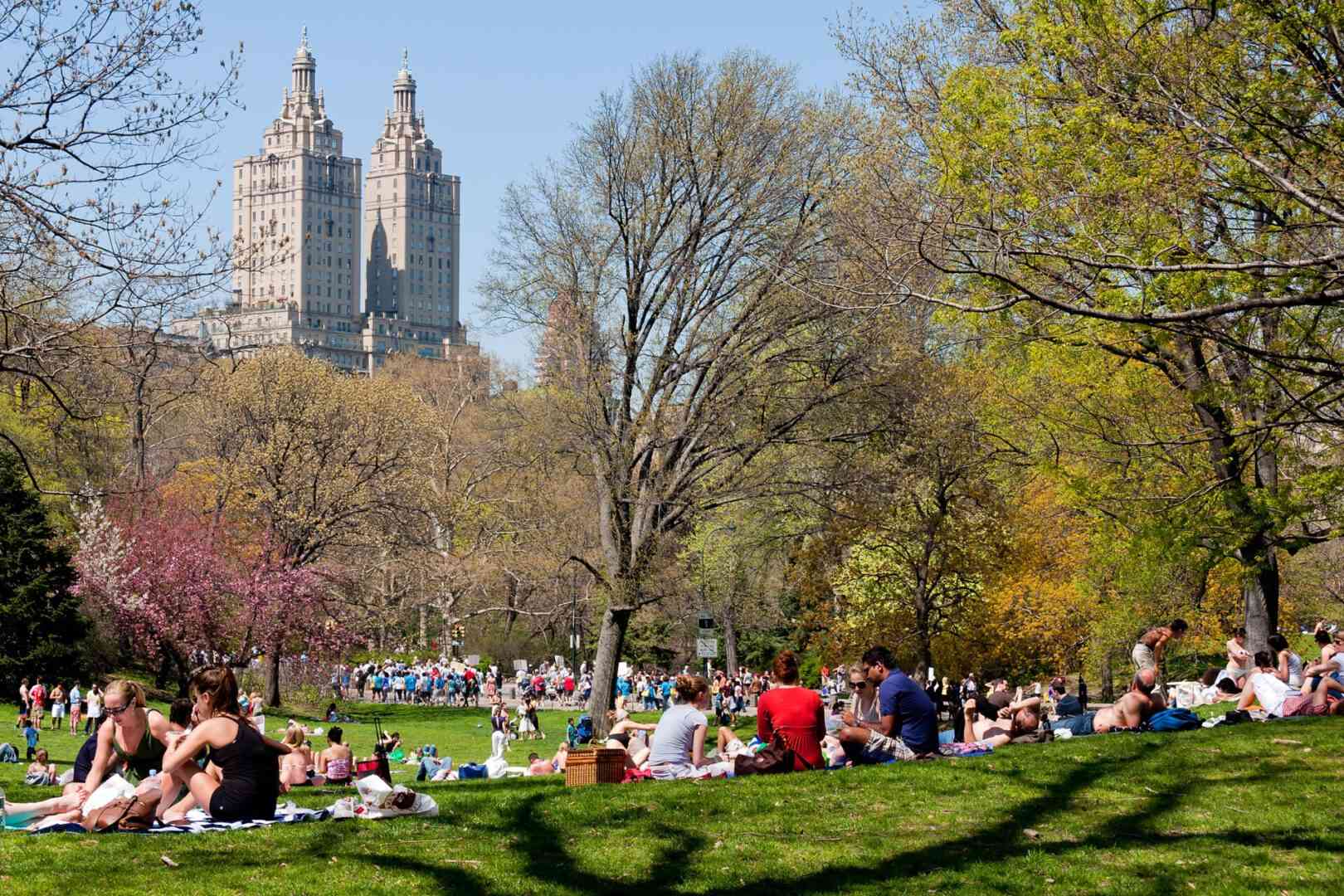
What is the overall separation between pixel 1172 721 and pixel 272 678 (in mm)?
31986

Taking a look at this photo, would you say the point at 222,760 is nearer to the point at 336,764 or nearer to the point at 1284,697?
the point at 336,764

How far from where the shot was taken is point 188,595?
41656 mm

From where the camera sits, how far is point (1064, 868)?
911 cm

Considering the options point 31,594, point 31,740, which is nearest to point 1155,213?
point 31,740

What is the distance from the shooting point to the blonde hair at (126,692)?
37.4 ft

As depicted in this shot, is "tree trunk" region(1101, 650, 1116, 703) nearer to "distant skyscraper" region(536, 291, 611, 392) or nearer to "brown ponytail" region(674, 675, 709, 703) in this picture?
"distant skyscraper" region(536, 291, 611, 392)

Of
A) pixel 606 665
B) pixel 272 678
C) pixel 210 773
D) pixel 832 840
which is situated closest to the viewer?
pixel 832 840

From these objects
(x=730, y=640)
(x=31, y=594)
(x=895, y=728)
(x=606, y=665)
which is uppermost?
(x=31, y=594)

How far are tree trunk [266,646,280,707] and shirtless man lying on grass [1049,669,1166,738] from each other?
1216 inches

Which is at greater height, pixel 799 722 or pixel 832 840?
pixel 799 722

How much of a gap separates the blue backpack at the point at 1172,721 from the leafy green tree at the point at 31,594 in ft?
99.3

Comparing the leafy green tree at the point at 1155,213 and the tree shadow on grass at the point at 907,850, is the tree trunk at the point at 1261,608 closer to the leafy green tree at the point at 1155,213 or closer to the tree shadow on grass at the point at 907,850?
the leafy green tree at the point at 1155,213

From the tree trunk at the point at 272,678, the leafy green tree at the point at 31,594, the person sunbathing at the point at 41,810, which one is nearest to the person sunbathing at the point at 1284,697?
the person sunbathing at the point at 41,810

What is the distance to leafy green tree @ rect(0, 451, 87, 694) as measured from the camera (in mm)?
37812
